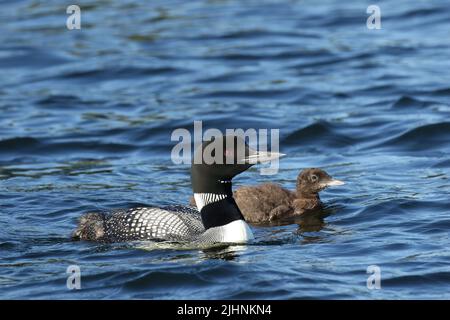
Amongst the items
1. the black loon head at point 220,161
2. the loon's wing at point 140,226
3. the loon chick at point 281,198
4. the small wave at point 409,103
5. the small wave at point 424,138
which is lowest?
the loon's wing at point 140,226

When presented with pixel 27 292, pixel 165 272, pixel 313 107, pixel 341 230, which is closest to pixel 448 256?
pixel 341 230

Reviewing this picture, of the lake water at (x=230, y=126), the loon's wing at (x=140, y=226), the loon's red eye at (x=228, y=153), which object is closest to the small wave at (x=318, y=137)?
the lake water at (x=230, y=126)

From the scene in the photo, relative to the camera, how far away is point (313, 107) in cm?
1595

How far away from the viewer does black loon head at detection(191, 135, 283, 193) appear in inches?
375

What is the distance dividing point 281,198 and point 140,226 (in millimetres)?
1896

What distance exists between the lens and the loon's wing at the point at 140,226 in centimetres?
991

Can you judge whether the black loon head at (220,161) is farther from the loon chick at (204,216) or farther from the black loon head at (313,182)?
the black loon head at (313,182)

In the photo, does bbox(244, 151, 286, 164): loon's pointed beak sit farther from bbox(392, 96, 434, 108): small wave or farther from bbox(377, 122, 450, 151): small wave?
bbox(392, 96, 434, 108): small wave

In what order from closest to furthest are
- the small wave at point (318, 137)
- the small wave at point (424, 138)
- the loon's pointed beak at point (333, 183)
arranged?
the loon's pointed beak at point (333, 183)
the small wave at point (424, 138)
the small wave at point (318, 137)

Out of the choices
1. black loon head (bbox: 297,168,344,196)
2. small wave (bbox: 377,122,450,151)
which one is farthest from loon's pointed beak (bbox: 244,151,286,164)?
small wave (bbox: 377,122,450,151)

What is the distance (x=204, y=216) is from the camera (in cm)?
980

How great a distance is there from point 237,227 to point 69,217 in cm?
220

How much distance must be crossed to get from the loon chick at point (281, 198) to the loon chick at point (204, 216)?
1002 millimetres

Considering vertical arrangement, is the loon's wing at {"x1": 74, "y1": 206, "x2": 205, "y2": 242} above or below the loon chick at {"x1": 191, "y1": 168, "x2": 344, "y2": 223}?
below
